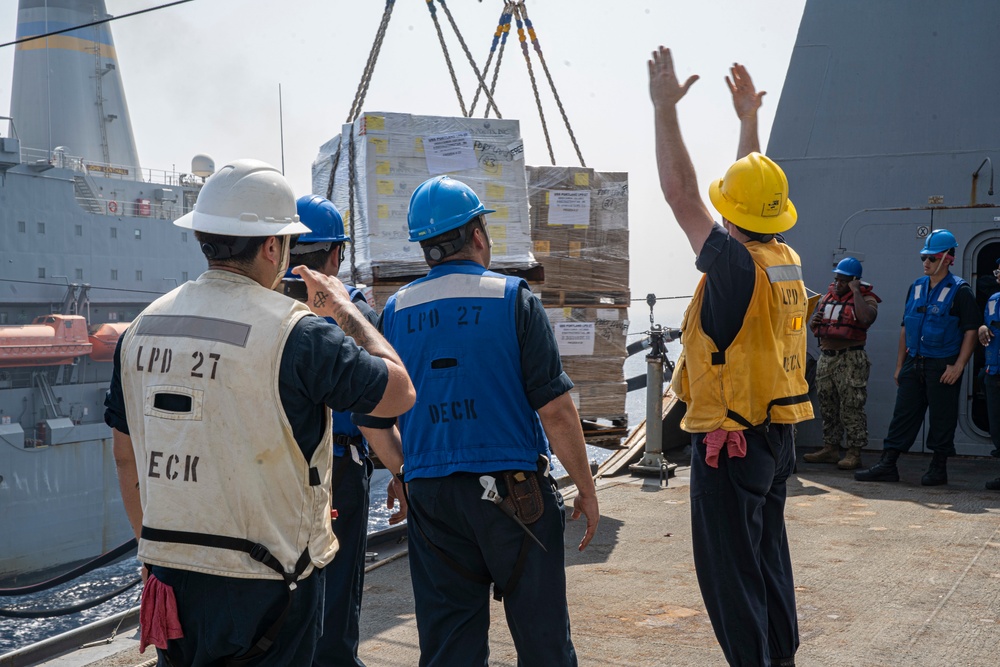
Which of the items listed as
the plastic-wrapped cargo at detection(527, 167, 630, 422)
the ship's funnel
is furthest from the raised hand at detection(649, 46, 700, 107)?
the ship's funnel

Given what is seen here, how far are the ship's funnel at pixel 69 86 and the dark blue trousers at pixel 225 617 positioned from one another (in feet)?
128

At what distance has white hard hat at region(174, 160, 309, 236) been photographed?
2168mm

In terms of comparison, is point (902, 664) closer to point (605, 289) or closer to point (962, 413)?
point (605, 289)

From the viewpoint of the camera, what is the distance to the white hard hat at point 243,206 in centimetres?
217

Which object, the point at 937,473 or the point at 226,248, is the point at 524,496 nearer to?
the point at 226,248

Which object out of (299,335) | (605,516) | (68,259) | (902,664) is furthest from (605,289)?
(68,259)

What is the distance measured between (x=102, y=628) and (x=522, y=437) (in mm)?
2521

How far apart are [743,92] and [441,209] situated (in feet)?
5.35

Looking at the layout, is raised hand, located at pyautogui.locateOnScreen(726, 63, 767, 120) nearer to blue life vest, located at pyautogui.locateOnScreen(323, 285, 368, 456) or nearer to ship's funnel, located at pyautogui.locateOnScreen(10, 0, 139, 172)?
blue life vest, located at pyautogui.locateOnScreen(323, 285, 368, 456)

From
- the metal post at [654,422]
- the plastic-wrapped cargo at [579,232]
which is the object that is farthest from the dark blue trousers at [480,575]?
the metal post at [654,422]

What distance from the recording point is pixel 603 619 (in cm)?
418

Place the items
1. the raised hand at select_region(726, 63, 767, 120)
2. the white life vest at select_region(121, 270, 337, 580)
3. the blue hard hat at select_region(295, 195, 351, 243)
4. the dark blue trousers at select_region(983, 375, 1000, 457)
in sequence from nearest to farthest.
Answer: the white life vest at select_region(121, 270, 337, 580)
the blue hard hat at select_region(295, 195, 351, 243)
the raised hand at select_region(726, 63, 767, 120)
the dark blue trousers at select_region(983, 375, 1000, 457)

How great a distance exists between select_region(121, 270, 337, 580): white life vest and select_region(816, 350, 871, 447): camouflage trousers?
697cm

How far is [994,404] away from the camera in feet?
24.5
